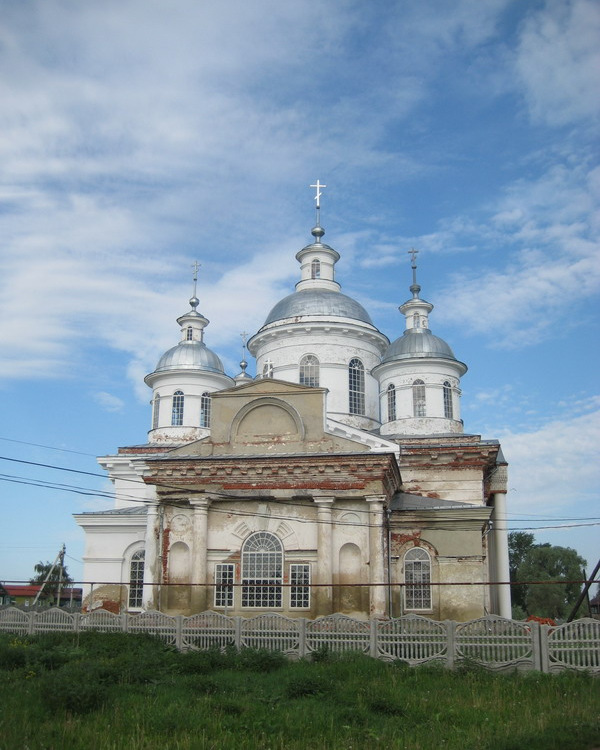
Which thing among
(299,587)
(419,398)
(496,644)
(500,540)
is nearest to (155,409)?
(419,398)

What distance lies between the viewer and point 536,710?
41.2ft

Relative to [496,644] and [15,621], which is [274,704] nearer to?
[496,644]

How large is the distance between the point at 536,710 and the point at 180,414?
26753 mm

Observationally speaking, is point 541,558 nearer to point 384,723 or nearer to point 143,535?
point 143,535

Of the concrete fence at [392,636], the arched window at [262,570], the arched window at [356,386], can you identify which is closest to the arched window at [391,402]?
the arched window at [356,386]

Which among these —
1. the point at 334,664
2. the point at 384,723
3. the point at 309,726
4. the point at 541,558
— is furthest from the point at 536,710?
the point at 541,558

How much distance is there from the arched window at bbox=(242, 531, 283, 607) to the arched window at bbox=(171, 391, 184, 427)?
13132mm

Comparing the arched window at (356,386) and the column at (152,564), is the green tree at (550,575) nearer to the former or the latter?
the arched window at (356,386)

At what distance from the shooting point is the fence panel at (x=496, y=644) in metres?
16.3

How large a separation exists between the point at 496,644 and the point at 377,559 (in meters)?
7.49

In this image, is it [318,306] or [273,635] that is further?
[318,306]

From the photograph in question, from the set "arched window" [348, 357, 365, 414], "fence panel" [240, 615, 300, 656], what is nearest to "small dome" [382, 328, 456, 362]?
"arched window" [348, 357, 365, 414]

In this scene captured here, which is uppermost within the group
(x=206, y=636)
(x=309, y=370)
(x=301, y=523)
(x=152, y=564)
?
(x=309, y=370)

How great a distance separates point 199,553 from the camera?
24.8 meters
